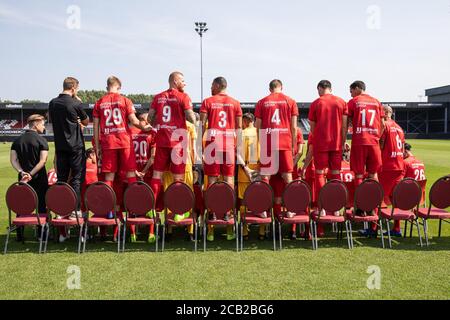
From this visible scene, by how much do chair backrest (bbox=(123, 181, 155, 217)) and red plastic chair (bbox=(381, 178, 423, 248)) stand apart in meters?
3.33

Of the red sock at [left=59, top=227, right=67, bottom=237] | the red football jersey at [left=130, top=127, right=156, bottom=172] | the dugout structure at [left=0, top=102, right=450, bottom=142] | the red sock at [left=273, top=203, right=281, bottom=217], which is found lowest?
the red sock at [left=59, top=227, right=67, bottom=237]

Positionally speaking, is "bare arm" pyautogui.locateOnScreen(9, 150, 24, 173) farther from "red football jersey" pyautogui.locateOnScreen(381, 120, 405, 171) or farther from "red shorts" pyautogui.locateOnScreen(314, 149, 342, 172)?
"red football jersey" pyautogui.locateOnScreen(381, 120, 405, 171)

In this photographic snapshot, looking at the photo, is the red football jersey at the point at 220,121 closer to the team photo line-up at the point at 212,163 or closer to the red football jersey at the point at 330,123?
the team photo line-up at the point at 212,163

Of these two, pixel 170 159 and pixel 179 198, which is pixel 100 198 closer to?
pixel 179 198

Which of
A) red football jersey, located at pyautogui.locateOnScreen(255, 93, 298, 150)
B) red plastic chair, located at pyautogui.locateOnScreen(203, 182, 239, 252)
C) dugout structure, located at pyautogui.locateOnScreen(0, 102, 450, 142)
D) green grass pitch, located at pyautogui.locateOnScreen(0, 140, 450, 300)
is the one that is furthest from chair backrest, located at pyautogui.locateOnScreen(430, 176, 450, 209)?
dugout structure, located at pyautogui.locateOnScreen(0, 102, 450, 142)

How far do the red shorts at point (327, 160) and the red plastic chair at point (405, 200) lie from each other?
938 mm

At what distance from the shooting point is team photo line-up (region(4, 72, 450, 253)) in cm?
538

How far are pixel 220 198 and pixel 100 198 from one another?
1.64 m

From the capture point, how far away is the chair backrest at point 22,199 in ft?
17.5

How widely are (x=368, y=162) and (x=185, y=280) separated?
366 cm

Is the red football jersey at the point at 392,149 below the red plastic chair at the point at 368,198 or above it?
above

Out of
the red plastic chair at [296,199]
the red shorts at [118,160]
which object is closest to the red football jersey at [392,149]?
the red plastic chair at [296,199]

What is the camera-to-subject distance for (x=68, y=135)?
581 centimetres
